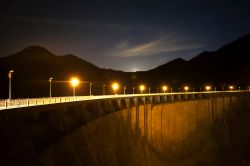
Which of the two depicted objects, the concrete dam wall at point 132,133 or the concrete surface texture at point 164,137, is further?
the concrete surface texture at point 164,137

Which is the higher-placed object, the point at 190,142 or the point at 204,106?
the point at 204,106

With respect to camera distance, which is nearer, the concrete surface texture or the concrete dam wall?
the concrete dam wall

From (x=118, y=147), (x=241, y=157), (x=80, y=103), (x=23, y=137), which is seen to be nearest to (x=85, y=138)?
(x=80, y=103)

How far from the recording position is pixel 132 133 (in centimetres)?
5031

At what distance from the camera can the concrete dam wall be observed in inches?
876

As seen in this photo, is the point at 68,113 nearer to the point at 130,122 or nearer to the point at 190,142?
the point at 130,122

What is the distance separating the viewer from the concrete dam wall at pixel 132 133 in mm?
22247

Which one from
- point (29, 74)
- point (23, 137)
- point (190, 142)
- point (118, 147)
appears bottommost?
point (190, 142)

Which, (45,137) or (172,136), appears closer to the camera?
(45,137)

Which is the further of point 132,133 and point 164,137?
point 164,137

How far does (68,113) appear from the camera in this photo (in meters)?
30.7

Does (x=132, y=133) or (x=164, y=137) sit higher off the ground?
(x=132, y=133)

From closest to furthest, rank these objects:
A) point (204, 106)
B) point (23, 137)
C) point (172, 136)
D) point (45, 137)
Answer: point (23, 137), point (45, 137), point (172, 136), point (204, 106)

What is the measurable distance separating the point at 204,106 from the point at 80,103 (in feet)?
196
